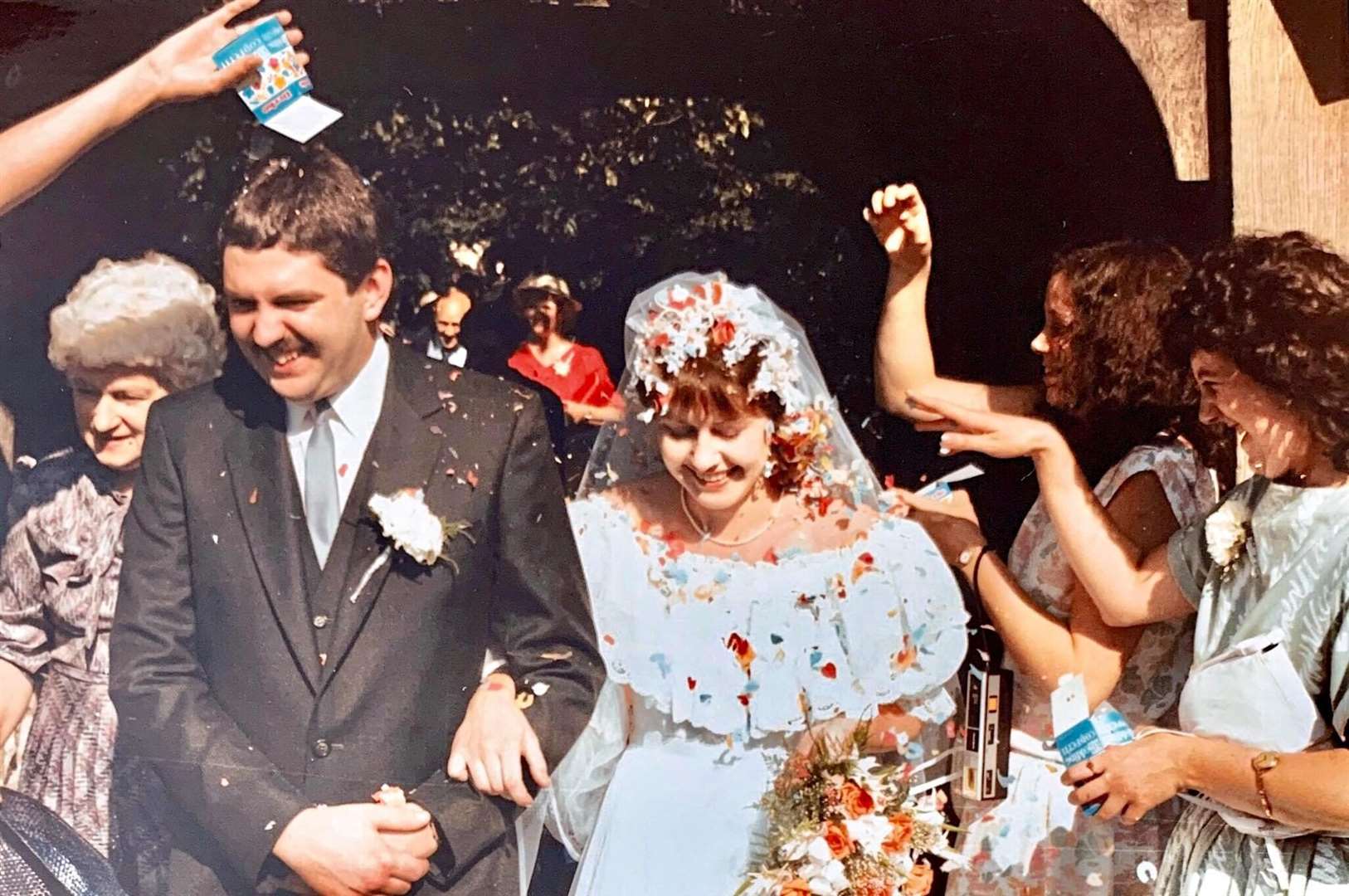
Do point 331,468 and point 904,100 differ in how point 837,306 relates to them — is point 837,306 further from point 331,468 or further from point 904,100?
point 331,468

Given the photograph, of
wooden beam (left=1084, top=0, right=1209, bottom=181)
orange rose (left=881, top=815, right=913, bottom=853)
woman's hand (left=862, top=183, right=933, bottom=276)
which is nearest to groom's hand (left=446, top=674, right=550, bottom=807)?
orange rose (left=881, top=815, right=913, bottom=853)

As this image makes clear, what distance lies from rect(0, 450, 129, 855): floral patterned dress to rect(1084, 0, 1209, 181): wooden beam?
98.9 inches

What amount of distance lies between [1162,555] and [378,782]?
1790 mm

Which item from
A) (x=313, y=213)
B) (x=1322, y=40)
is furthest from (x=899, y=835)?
(x=1322, y=40)

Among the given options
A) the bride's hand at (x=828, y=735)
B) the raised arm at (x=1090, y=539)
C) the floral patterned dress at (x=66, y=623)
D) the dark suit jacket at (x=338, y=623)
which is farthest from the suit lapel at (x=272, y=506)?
the raised arm at (x=1090, y=539)

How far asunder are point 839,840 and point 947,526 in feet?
2.37

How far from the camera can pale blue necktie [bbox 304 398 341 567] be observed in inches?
128

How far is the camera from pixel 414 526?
10.5 feet

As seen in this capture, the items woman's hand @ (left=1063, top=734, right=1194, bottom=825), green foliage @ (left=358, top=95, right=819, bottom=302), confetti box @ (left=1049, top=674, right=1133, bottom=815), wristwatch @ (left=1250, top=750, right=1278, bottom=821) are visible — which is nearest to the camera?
wristwatch @ (left=1250, top=750, right=1278, bottom=821)

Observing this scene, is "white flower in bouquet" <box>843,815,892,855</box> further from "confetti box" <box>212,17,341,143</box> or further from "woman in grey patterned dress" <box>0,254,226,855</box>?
"confetti box" <box>212,17,341,143</box>

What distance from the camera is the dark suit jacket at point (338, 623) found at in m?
3.23

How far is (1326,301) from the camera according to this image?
9.95ft

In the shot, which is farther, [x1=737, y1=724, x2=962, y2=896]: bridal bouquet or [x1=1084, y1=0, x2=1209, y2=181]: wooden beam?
[x1=1084, y1=0, x2=1209, y2=181]: wooden beam

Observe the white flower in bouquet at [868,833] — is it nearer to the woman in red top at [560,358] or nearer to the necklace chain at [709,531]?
the necklace chain at [709,531]
